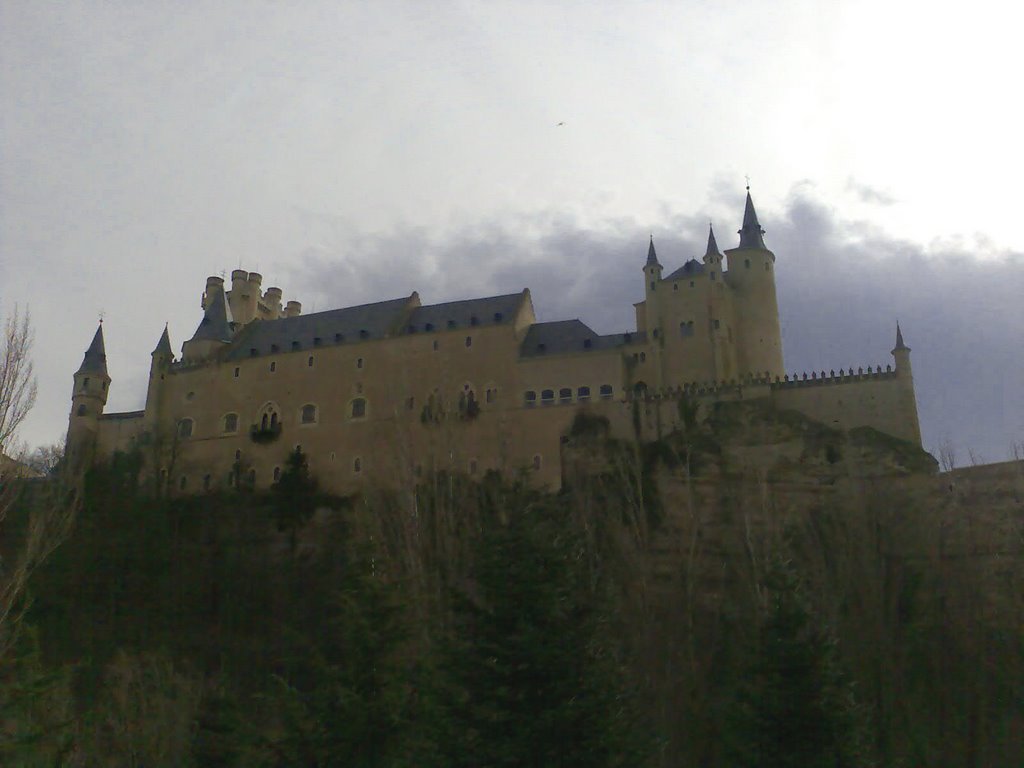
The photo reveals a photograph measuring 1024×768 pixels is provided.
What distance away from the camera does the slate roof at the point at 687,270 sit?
51.3m

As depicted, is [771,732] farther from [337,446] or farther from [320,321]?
[320,321]

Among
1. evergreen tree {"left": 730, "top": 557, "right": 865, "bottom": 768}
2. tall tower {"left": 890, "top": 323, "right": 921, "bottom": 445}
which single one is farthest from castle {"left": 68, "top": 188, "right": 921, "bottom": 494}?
evergreen tree {"left": 730, "top": 557, "right": 865, "bottom": 768}

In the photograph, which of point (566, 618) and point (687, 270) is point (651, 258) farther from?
point (566, 618)

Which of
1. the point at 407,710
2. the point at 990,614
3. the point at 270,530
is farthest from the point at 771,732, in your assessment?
the point at 270,530

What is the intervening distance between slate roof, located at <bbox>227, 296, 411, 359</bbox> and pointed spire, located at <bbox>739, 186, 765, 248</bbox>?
804 inches

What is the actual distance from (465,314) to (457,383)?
16.6 ft

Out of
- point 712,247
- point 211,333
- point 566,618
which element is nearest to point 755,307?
point 712,247

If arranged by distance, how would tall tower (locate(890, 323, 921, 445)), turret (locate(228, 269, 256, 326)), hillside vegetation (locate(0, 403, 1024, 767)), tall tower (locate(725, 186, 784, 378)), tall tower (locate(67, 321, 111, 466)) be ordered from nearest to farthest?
hillside vegetation (locate(0, 403, 1024, 767)) < tall tower (locate(890, 323, 921, 445)) < tall tower (locate(725, 186, 784, 378)) < tall tower (locate(67, 321, 111, 466)) < turret (locate(228, 269, 256, 326))

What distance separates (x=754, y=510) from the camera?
142 feet

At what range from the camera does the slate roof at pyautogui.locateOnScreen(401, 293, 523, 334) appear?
182ft

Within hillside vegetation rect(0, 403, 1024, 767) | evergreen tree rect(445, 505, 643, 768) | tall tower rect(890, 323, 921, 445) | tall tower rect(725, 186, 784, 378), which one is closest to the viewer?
evergreen tree rect(445, 505, 643, 768)

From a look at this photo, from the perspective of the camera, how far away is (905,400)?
46.0m

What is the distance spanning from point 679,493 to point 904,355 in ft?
41.2

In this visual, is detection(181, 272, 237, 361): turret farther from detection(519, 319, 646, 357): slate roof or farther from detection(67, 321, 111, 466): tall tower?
detection(519, 319, 646, 357): slate roof
